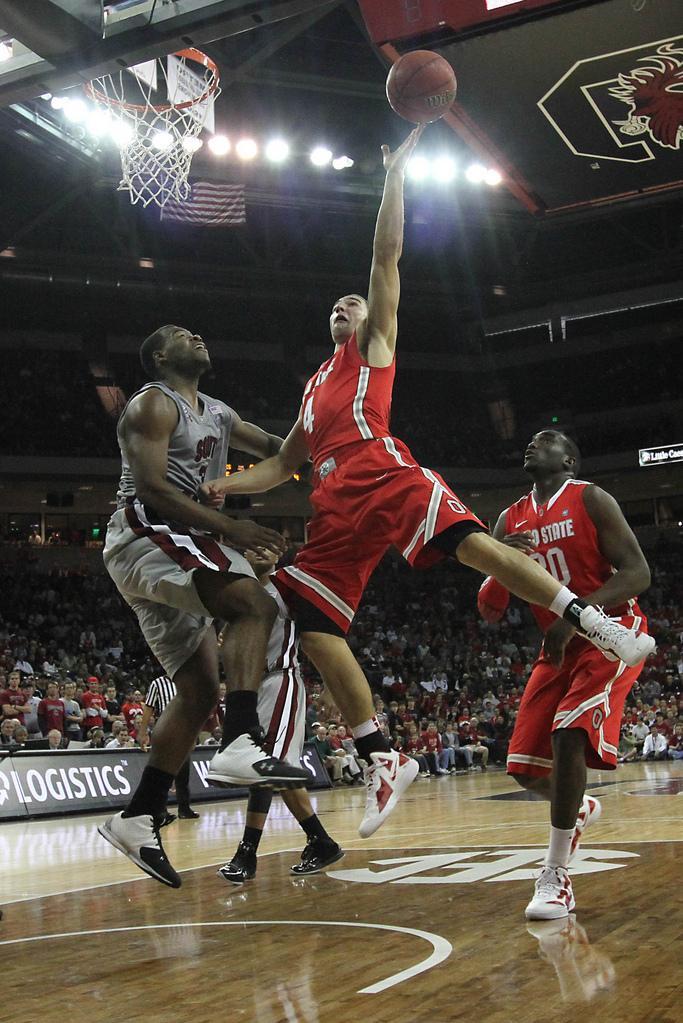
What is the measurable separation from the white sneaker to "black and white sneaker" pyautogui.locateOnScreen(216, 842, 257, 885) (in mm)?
2293

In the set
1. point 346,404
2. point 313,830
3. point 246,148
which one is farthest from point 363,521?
point 246,148

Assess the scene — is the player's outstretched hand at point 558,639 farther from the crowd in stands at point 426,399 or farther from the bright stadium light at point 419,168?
the crowd in stands at point 426,399

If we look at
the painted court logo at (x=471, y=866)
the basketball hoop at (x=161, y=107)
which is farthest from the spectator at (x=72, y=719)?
the painted court logo at (x=471, y=866)

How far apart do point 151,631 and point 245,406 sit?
22868mm

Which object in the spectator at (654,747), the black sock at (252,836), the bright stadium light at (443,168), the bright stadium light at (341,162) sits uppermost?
the bright stadium light at (341,162)

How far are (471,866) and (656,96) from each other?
643 cm

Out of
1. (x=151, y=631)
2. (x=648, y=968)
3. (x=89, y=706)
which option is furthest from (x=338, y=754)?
(x=648, y=968)

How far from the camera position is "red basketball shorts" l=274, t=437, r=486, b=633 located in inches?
157

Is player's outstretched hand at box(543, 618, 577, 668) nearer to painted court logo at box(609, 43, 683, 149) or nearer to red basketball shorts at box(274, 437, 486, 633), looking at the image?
red basketball shorts at box(274, 437, 486, 633)

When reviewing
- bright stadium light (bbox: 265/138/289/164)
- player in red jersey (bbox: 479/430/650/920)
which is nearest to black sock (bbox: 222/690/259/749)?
player in red jersey (bbox: 479/430/650/920)

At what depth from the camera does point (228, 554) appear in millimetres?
4105

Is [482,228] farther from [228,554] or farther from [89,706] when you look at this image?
[228,554]

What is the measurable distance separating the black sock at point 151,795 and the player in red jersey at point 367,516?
78 cm

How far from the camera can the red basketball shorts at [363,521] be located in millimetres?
3990
